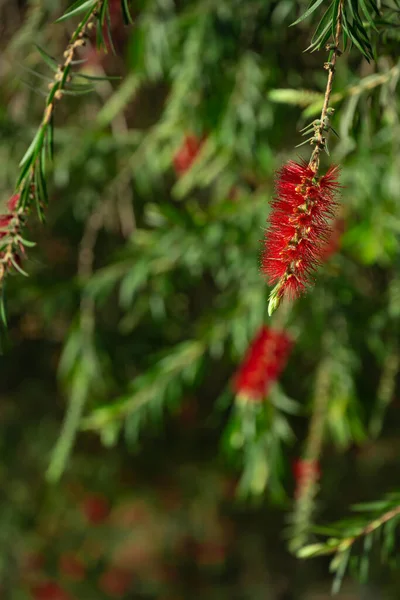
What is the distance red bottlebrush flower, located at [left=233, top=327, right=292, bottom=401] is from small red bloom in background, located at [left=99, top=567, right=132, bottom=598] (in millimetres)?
3117

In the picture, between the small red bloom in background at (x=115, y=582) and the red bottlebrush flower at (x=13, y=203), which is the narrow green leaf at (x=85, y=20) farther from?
the small red bloom in background at (x=115, y=582)

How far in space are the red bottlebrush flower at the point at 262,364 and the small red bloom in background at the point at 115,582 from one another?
312cm

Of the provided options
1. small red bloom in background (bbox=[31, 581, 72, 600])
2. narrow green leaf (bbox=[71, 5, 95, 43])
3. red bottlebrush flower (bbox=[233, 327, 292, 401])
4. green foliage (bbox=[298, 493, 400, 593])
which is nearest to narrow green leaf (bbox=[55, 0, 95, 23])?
narrow green leaf (bbox=[71, 5, 95, 43])

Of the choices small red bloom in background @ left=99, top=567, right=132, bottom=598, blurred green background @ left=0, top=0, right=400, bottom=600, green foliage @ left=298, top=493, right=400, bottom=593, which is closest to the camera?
green foliage @ left=298, top=493, right=400, bottom=593

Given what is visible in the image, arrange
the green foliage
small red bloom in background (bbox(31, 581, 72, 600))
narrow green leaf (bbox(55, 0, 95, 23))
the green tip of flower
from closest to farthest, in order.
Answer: the green tip of flower
narrow green leaf (bbox(55, 0, 95, 23))
the green foliage
small red bloom in background (bbox(31, 581, 72, 600))

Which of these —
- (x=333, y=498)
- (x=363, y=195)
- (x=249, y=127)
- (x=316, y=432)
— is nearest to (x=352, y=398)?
(x=316, y=432)

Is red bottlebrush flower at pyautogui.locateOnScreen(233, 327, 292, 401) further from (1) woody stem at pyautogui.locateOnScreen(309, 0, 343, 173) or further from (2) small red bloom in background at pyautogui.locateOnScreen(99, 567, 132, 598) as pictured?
(2) small red bloom in background at pyautogui.locateOnScreen(99, 567, 132, 598)

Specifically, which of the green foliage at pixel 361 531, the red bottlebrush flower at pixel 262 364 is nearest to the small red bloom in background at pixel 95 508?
the red bottlebrush flower at pixel 262 364

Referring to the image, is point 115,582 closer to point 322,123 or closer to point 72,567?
point 72,567

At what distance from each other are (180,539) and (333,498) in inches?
50.0

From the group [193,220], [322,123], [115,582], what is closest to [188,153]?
[193,220]

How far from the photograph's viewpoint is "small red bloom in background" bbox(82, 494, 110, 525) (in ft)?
13.3

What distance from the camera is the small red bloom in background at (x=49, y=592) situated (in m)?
3.92

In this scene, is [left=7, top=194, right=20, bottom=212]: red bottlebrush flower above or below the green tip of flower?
above
